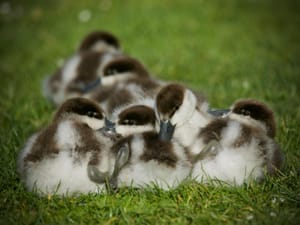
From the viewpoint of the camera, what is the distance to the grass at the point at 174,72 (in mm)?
3293

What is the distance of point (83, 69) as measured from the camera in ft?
18.9

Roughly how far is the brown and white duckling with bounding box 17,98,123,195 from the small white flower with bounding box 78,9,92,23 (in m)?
5.36

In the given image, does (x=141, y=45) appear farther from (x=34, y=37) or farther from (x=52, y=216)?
(x=52, y=216)

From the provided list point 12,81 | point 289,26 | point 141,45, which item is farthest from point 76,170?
point 289,26

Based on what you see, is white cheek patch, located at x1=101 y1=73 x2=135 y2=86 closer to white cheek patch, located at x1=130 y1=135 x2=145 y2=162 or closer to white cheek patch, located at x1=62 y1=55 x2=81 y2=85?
white cheek patch, located at x1=62 y1=55 x2=81 y2=85

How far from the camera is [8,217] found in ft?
10.7

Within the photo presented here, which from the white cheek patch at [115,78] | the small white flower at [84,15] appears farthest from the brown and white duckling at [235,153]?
the small white flower at [84,15]

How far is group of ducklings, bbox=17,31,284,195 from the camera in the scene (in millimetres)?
3535

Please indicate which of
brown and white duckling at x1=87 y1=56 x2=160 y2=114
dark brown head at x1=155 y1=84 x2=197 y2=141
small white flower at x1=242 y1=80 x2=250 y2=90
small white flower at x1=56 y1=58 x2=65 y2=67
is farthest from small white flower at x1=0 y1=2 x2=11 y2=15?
dark brown head at x1=155 y1=84 x2=197 y2=141

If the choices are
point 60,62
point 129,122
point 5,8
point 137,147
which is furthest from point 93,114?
point 5,8

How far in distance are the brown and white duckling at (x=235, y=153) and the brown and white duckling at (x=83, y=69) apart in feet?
6.72

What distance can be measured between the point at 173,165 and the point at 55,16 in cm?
646

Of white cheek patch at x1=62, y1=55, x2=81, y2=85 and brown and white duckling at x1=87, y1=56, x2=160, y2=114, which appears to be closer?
brown and white duckling at x1=87, y1=56, x2=160, y2=114

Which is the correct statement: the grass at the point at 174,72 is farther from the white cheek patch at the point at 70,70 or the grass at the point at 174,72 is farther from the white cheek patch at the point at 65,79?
the white cheek patch at the point at 70,70
